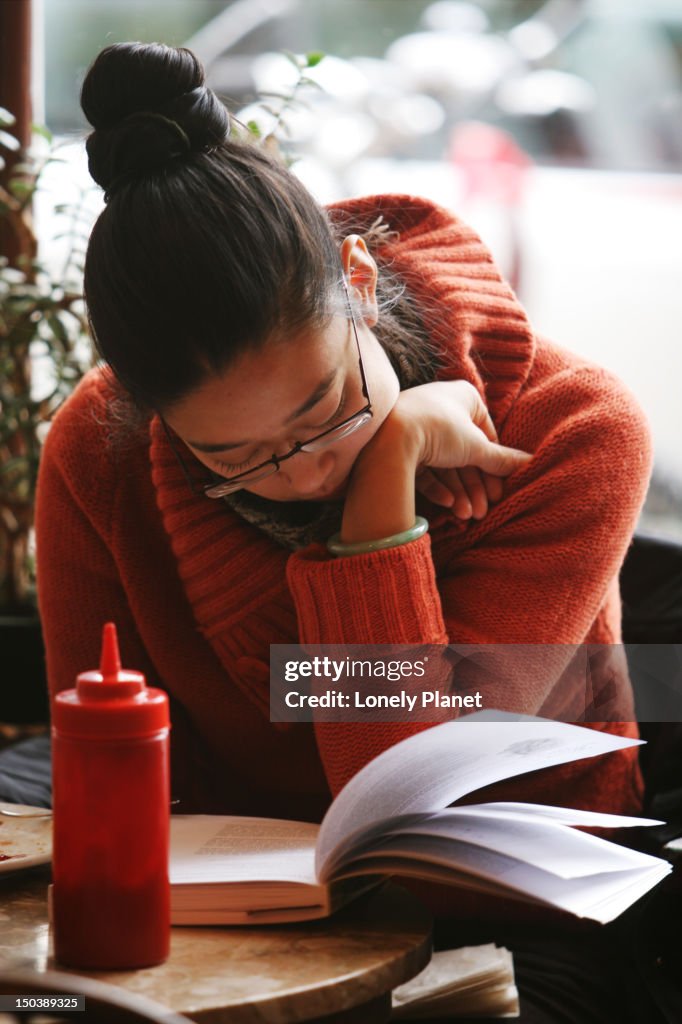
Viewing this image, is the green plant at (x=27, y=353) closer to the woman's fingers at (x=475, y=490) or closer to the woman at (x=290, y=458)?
the woman at (x=290, y=458)

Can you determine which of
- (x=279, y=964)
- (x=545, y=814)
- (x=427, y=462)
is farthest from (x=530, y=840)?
(x=427, y=462)

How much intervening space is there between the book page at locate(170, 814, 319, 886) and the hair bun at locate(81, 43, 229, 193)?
Answer: 0.51 m

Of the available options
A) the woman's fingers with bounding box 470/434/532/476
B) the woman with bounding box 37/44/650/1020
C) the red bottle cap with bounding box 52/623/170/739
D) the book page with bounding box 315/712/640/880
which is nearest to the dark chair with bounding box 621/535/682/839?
the woman with bounding box 37/44/650/1020

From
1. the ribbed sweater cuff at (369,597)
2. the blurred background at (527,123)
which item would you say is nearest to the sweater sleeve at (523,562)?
the ribbed sweater cuff at (369,597)

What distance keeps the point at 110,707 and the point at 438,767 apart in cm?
21

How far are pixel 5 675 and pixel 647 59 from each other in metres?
1.64

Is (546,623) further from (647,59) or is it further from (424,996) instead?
(647,59)

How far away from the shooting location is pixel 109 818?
62 centimetres

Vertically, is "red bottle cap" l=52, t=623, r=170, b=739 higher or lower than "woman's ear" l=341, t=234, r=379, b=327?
lower

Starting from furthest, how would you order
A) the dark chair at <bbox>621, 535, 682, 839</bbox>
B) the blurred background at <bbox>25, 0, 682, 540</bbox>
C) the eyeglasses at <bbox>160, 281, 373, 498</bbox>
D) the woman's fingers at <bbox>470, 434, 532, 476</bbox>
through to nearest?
1. the blurred background at <bbox>25, 0, 682, 540</bbox>
2. the dark chair at <bbox>621, 535, 682, 839</bbox>
3. the woman's fingers at <bbox>470, 434, 532, 476</bbox>
4. the eyeglasses at <bbox>160, 281, 373, 498</bbox>

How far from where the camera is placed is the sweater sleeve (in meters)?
0.93

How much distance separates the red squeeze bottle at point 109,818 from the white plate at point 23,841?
15cm

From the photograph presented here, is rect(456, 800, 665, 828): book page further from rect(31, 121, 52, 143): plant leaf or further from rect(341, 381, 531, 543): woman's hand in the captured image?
rect(31, 121, 52, 143): plant leaf

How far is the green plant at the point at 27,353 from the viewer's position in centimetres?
160
